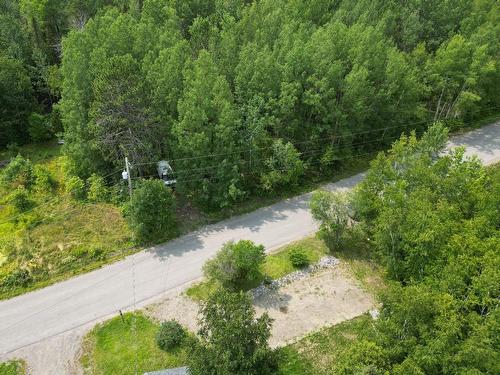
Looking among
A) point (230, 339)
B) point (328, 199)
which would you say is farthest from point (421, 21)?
point (230, 339)

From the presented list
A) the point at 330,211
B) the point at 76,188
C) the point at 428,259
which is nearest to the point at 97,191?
the point at 76,188

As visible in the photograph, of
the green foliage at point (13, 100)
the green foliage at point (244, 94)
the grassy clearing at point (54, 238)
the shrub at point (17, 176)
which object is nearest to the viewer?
the grassy clearing at point (54, 238)

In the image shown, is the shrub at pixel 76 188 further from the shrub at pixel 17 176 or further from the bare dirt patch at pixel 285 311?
the bare dirt patch at pixel 285 311

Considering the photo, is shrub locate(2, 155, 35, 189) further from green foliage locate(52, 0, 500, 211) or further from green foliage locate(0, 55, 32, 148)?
green foliage locate(0, 55, 32, 148)

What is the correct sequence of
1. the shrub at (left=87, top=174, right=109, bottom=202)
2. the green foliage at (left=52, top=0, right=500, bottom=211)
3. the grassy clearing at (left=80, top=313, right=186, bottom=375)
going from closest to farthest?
1. the grassy clearing at (left=80, top=313, right=186, bottom=375)
2. the green foliage at (left=52, top=0, right=500, bottom=211)
3. the shrub at (left=87, top=174, right=109, bottom=202)

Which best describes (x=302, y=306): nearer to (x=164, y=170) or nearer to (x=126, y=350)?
(x=126, y=350)

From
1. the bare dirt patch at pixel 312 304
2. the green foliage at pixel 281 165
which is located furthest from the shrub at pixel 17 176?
the bare dirt patch at pixel 312 304

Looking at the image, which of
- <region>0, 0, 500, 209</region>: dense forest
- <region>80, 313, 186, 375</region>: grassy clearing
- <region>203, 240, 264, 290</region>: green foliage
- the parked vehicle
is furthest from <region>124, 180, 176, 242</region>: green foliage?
<region>80, 313, 186, 375</region>: grassy clearing
